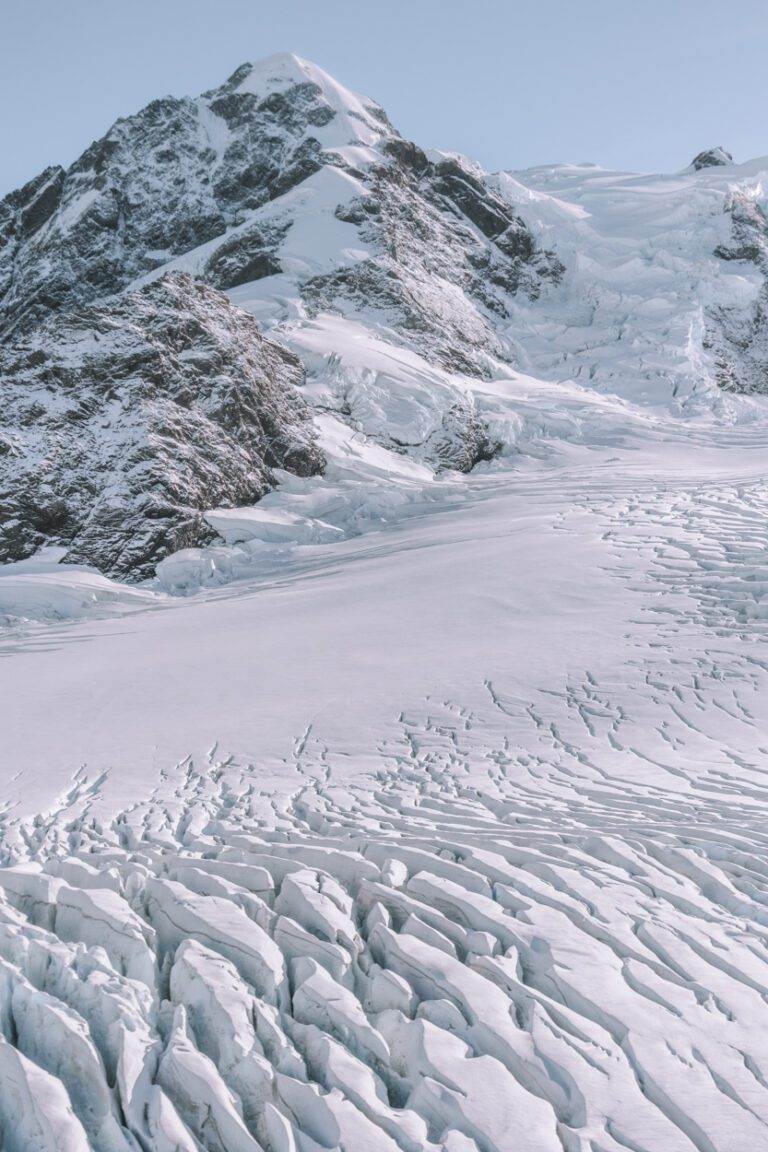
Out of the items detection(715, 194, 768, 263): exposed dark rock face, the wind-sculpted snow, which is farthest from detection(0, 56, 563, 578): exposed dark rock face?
the wind-sculpted snow

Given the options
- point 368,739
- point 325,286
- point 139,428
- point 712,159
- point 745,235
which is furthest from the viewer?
point 712,159

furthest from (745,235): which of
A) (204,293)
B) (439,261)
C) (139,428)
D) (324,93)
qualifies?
(139,428)

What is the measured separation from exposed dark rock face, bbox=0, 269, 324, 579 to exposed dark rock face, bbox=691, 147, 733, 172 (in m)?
44.4

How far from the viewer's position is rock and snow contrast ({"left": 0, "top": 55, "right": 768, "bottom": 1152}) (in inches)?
171

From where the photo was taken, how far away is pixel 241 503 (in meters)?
20.8

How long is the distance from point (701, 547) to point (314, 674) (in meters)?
7.36

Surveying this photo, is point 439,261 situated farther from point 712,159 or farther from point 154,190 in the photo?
point 712,159

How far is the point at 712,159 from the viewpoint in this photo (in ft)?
185

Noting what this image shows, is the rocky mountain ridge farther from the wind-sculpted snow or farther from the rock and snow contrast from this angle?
the wind-sculpted snow

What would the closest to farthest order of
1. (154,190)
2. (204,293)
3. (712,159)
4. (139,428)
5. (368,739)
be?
1. (368,739)
2. (139,428)
3. (204,293)
4. (154,190)
5. (712,159)

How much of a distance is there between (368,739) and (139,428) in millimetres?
13216

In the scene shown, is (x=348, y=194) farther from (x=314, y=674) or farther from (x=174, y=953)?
(x=174, y=953)

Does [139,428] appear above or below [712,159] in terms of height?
below

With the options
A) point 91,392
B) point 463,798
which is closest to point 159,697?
point 463,798
